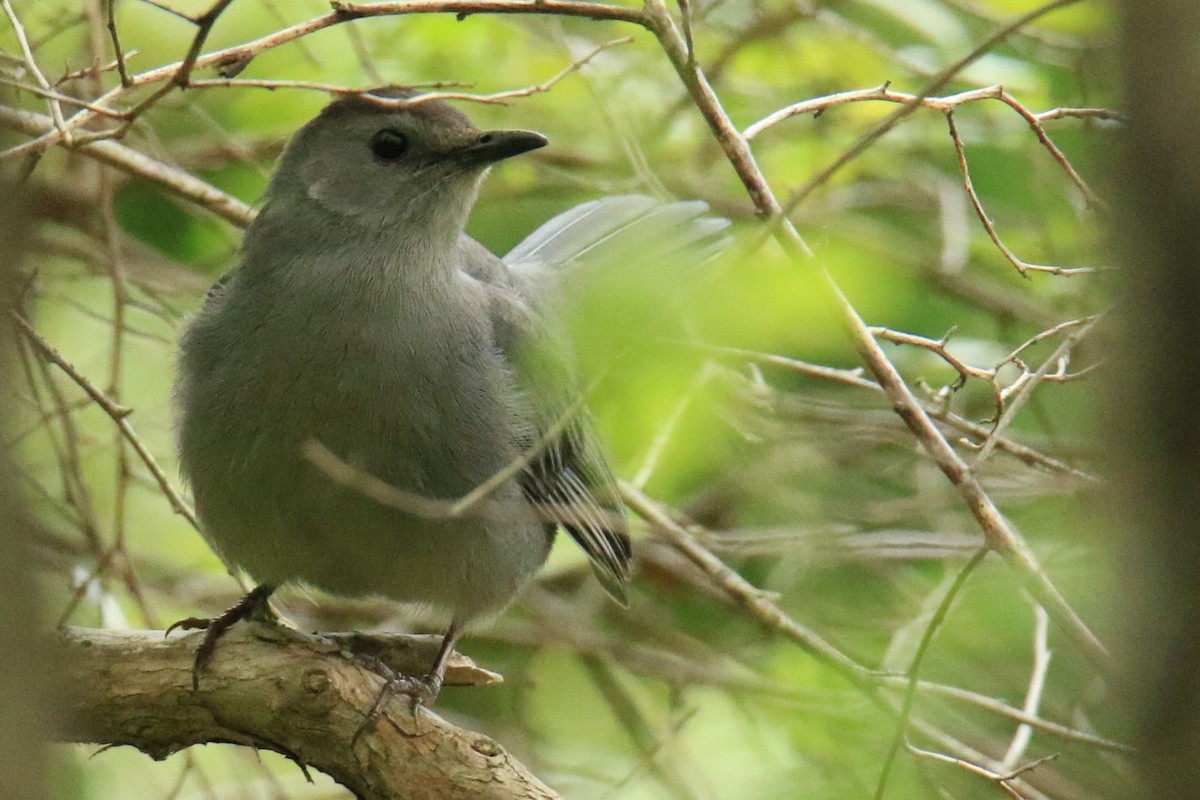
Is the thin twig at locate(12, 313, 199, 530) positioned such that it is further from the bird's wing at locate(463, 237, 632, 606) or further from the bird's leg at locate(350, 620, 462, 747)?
the bird's wing at locate(463, 237, 632, 606)

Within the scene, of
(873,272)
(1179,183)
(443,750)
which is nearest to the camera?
(1179,183)

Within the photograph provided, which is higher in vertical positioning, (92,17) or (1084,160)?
(92,17)

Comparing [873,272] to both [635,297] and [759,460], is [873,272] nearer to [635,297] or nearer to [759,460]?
[635,297]

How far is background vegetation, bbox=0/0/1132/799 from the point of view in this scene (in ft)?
14.7

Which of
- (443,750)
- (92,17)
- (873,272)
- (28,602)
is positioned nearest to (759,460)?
(443,750)

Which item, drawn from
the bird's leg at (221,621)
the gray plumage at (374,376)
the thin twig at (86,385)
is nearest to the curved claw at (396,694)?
the gray plumage at (374,376)

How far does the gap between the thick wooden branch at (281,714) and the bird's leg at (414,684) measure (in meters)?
0.02

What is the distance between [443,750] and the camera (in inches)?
142

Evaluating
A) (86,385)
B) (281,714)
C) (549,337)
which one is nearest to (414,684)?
(281,714)

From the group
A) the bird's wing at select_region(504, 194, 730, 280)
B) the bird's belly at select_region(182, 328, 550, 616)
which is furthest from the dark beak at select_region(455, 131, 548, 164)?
the bird's belly at select_region(182, 328, 550, 616)

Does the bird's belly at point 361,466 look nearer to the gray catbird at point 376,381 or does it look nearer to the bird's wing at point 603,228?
the gray catbird at point 376,381

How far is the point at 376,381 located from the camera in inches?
153

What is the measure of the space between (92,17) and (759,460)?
2.67 meters

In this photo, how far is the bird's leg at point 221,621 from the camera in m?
3.75
